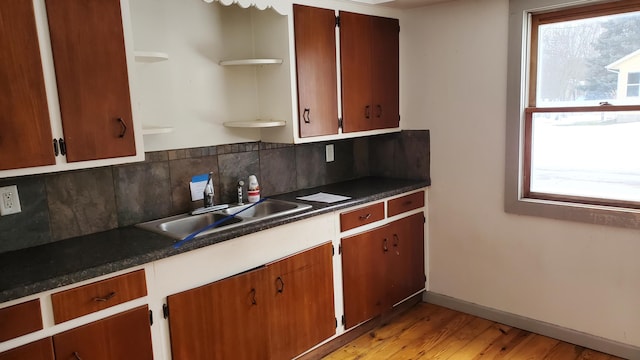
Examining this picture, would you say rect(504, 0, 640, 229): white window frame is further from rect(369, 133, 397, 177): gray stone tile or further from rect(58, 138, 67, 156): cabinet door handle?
rect(58, 138, 67, 156): cabinet door handle

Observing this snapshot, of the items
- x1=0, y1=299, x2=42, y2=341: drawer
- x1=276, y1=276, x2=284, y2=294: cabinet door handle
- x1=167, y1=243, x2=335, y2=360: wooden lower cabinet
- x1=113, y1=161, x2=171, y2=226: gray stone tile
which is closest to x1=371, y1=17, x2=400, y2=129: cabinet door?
x1=167, y1=243, x2=335, y2=360: wooden lower cabinet

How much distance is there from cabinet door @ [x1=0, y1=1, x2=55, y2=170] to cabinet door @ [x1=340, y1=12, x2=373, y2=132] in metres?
1.71

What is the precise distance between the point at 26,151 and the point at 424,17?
2537 mm

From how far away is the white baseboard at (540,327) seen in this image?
272 centimetres

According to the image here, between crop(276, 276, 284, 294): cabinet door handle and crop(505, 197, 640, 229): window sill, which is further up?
crop(505, 197, 640, 229): window sill

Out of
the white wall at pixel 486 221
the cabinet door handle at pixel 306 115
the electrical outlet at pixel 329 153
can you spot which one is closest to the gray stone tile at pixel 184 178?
the cabinet door handle at pixel 306 115

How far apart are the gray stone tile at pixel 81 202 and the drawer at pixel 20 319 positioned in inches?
23.4

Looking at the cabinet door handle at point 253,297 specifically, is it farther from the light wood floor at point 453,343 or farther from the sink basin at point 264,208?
the light wood floor at point 453,343

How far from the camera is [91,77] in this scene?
1.99m

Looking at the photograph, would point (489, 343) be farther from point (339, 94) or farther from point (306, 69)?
point (306, 69)

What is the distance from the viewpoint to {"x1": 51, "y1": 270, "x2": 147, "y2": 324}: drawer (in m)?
1.75

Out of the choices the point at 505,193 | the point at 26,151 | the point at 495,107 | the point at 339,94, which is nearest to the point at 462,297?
the point at 505,193

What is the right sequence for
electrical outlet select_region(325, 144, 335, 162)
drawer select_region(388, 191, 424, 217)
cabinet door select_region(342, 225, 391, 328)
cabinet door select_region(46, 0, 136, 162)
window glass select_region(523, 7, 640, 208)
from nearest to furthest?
cabinet door select_region(46, 0, 136, 162) < window glass select_region(523, 7, 640, 208) < cabinet door select_region(342, 225, 391, 328) < drawer select_region(388, 191, 424, 217) < electrical outlet select_region(325, 144, 335, 162)

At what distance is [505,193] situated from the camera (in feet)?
10.0
